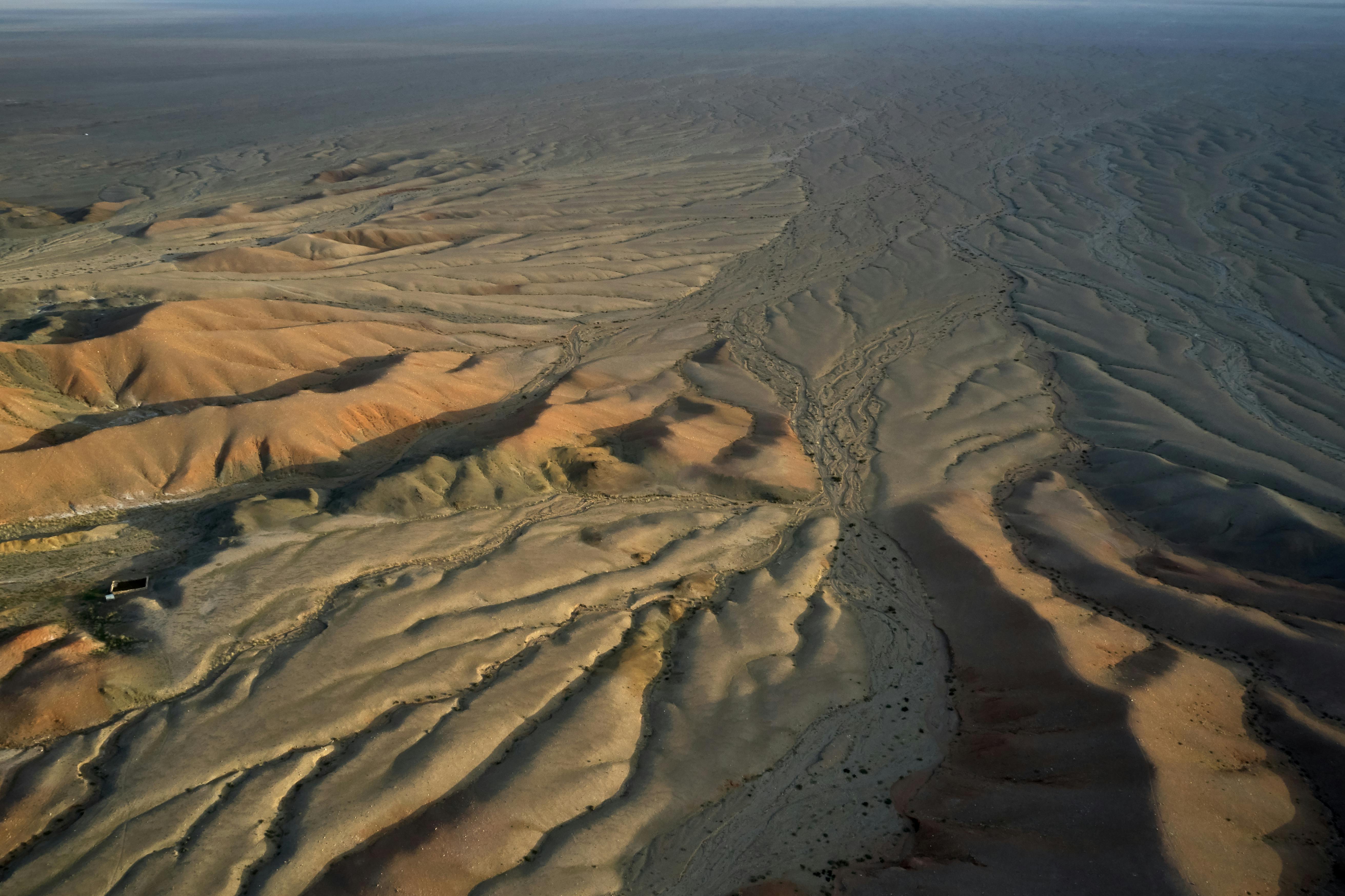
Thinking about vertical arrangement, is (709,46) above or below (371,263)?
above

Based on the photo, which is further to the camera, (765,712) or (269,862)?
(765,712)

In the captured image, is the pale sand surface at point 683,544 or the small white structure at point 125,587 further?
the small white structure at point 125,587

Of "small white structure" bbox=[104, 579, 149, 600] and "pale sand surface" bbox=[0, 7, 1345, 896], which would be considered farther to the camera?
"small white structure" bbox=[104, 579, 149, 600]

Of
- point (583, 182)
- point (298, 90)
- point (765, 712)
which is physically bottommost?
point (765, 712)

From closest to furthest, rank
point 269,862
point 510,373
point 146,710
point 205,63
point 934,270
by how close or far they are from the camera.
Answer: point 269,862 → point 146,710 → point 510,373 → point 934,270 → point 205,63

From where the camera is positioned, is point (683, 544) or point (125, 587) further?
point (683, 544)

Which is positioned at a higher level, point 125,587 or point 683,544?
point 125,587

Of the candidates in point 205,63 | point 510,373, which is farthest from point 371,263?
point 205,63

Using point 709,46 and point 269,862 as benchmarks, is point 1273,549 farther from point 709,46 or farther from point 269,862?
point 709,46
